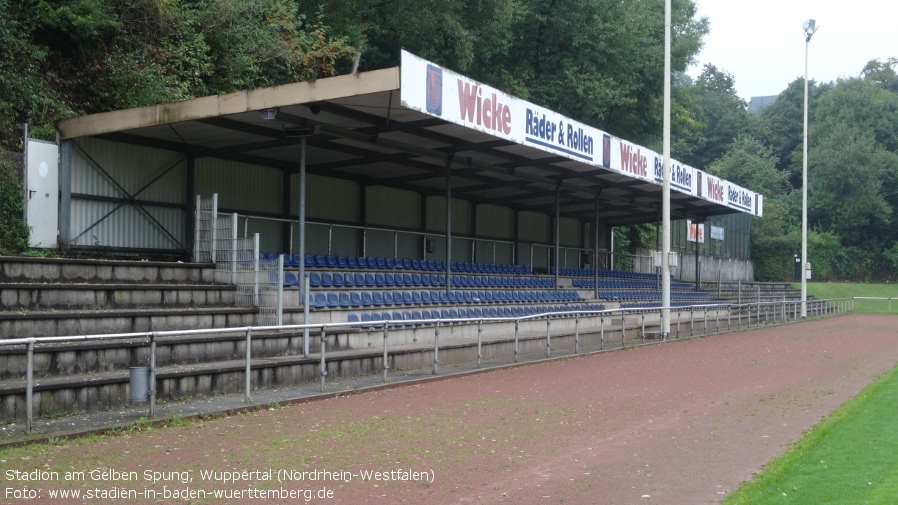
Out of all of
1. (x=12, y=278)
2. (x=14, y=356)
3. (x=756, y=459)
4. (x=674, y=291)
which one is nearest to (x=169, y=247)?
(x=12, y=278)

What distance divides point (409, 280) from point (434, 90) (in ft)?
22.0

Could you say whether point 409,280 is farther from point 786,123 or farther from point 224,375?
point 786,123

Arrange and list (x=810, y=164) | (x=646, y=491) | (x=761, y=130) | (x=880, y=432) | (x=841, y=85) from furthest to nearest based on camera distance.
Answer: (x=761, y=130) → (x=841, y=85) → (x=810, y=164) → (x=880, y=432) → (x=646, y=491)

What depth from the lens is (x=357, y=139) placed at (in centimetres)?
1764

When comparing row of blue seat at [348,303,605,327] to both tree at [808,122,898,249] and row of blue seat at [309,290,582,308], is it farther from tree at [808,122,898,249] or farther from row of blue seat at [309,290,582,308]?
tree at [808,122,898,249]

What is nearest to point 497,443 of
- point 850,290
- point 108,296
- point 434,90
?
point 108,296

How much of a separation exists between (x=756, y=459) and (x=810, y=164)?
7267 cm

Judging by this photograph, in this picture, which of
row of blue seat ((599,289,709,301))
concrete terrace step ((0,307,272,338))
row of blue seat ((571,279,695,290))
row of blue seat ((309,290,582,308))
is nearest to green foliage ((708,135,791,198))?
row of blue seat ((571,279,695,290))

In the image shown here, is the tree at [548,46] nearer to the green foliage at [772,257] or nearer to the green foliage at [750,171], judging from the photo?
the green foliage at [772,257]

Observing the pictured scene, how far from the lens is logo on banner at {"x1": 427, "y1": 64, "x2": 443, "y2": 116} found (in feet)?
51.4

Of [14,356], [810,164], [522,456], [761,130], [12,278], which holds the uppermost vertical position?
[761,130]

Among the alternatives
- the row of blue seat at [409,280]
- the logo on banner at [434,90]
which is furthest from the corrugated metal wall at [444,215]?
the logo on banner at [434,90]

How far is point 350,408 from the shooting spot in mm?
11602

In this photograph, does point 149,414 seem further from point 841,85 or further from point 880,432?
point 841,85
